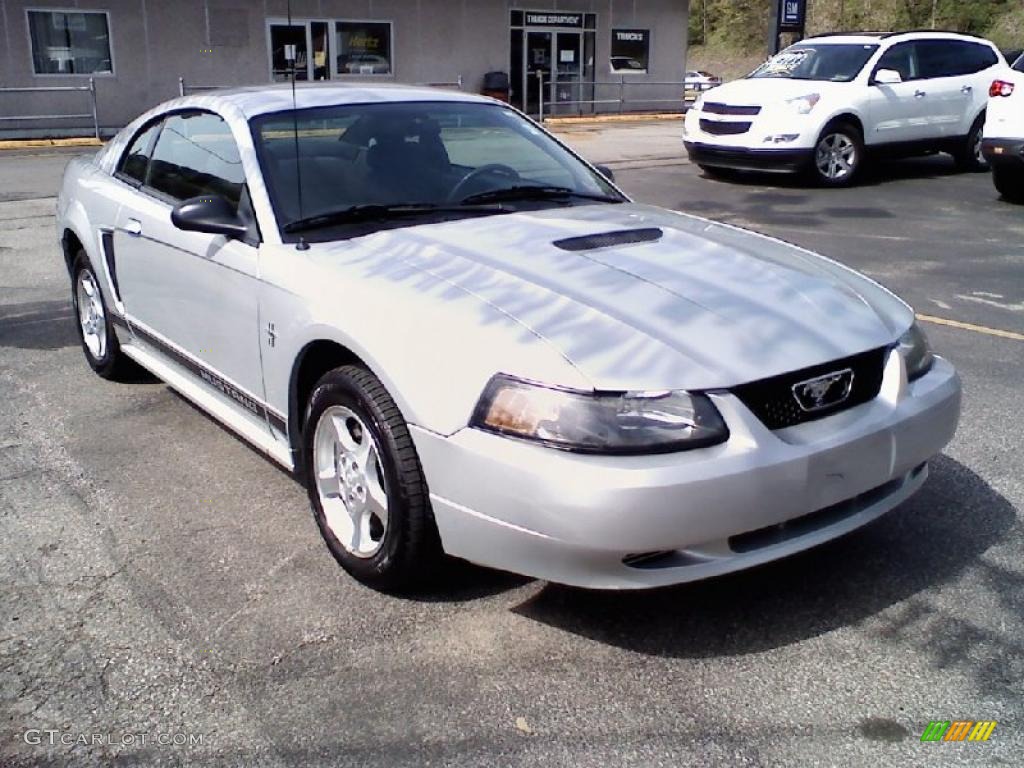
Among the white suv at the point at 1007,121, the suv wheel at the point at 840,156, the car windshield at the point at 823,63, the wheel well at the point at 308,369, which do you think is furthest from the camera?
the car windshield at the point at 823,63

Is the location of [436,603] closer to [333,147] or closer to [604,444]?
[604,444]

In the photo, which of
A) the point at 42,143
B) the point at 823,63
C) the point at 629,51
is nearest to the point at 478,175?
the point at 823,63

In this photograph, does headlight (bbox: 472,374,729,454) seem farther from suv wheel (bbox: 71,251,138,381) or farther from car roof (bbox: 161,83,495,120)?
suv wheel (bbox: 71,251,138,381)

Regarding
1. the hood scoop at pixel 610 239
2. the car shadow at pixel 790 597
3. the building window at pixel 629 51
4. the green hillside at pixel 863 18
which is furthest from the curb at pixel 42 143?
the green hillside at pixel 863 18

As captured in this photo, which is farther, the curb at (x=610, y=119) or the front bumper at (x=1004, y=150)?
the curb at (x=610, y=119)

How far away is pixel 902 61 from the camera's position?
1351 centimetres

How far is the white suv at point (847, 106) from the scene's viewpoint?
41.7 ft

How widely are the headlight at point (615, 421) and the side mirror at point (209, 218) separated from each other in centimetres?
157

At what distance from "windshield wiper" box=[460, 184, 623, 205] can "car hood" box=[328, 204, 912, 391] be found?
0.18 meters

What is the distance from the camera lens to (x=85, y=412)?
5047 millimetres

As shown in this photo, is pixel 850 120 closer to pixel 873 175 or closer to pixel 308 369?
pixel 873 175

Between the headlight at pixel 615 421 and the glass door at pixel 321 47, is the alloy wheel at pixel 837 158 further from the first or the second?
the glass door at pixel 321 47

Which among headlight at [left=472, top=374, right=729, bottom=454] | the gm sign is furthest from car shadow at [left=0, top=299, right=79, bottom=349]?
the gm sign

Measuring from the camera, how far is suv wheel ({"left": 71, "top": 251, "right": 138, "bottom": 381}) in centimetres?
530
